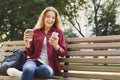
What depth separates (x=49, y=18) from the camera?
5.60 metres

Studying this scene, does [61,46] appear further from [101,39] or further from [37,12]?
[37,12]

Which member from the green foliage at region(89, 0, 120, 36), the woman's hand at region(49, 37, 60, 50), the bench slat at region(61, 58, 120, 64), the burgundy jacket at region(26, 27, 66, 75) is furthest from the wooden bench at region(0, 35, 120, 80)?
the green foliage at region(89, 0, 120, 36)

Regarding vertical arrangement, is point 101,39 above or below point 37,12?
below

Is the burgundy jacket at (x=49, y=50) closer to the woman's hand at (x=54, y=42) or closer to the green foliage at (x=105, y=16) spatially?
the woman's hand at (x=54, y=42)

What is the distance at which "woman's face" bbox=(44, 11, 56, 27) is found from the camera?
5.58 meters

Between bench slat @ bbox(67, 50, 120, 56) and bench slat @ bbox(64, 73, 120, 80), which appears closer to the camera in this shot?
bench slat @ bbox(64, 73, 120, 80)

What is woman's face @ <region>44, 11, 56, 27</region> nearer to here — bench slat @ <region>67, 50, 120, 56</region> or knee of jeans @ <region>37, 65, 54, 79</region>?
bench slat @ <region>67, 50, 120, 56</region>

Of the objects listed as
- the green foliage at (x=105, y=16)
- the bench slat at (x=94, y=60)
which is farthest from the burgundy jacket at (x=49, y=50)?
the green foliage at (x=105, y=16)

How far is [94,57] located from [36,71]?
0.94m

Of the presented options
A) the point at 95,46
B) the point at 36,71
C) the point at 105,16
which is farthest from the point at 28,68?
the point at 105,16

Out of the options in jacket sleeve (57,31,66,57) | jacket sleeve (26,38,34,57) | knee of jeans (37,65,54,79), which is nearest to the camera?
knee of jeans (37,65,54,79)

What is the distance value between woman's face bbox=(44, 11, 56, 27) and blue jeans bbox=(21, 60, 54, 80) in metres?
0.76

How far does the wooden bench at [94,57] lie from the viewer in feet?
16.7

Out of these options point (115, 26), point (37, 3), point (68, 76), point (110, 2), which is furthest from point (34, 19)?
point (68, 76)
